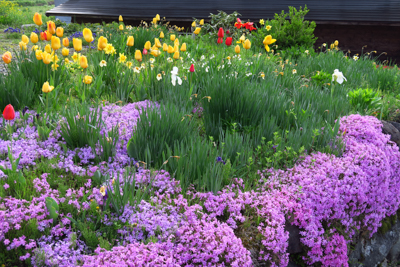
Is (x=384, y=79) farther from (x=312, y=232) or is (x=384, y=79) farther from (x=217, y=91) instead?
(x=312, y=232)

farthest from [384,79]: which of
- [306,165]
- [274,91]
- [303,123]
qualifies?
[306,165]

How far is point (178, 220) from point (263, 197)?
807 millimetres

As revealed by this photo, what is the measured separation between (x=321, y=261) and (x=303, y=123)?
1.43 metres

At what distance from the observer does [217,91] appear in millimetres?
3746

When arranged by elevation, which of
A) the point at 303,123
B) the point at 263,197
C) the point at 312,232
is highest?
the point at 303,123

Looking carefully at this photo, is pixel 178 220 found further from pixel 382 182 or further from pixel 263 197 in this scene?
pixel 382 182

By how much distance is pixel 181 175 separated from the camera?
266 cm

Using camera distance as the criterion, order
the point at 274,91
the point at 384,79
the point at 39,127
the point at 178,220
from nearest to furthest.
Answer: the point at 178,220, the point at 39,127, the point at 274,91, the point at 384,79

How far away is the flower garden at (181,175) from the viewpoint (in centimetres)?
218

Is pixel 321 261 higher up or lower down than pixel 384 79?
lower down

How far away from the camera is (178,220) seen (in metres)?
2.37

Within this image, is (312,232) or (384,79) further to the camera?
(384,79)

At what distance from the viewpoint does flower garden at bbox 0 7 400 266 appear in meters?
2.18

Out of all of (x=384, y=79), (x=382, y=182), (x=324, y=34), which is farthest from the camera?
(x=324, y=34)
